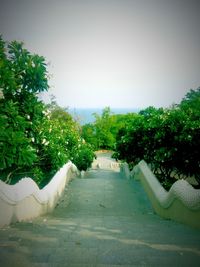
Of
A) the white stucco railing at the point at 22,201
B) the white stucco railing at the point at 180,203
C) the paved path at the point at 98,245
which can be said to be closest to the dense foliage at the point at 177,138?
the white stucco railing at the point at 180,203

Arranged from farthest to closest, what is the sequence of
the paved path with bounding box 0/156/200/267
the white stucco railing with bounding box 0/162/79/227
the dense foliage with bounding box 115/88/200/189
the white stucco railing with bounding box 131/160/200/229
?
the dense foliage with bounding box 115/88/200/189
the white stucco railing with bounding box 131/160/200/229
the white stucco railing with bounding box 0/162/79/227
the paved path with bounding box 0/156/200/267

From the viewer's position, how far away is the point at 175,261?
Answer: 136 inches

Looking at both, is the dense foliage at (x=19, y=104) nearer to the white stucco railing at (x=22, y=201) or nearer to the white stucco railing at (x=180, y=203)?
the white stucco railing at (x=22, y=201)

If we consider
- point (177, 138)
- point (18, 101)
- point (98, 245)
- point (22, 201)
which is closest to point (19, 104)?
point (18, 101)

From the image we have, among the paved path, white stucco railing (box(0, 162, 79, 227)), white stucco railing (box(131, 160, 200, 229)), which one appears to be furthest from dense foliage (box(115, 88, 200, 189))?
white stucco railing (box(0, 162, 79, 227))

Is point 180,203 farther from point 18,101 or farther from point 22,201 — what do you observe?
point 18,101

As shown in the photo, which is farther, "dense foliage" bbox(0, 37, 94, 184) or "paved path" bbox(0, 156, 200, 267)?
"dense foliage" bbox(0, 37, 94, 184)

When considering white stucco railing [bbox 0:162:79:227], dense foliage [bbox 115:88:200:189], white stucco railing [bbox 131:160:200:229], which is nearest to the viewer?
white stucco railing [bbox 0:162:79:227]

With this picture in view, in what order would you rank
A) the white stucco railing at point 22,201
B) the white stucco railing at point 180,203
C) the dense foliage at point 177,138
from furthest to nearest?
the dense foliage at point 177,138 < the white stucco railing at point 180,203 < the white stucco railing at point 22,201

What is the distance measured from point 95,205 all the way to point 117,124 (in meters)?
37.8

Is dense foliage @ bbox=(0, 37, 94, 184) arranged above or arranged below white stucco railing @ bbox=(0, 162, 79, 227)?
above

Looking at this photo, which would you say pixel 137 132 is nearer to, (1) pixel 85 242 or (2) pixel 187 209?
(2) pixel 187 209

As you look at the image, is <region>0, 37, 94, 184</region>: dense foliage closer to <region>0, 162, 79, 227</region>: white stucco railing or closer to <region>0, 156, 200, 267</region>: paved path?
<region>0, 162, 79, 227</region>: white stucco railing

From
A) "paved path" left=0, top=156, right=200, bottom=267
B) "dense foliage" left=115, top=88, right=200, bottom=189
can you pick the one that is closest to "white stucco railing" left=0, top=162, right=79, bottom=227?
"paved path" left=0, top=156, right=200, bottom=267
